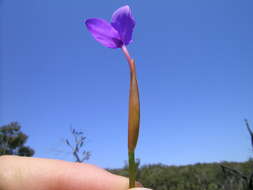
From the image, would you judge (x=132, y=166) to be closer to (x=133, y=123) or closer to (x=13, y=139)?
(x=133, y=123)

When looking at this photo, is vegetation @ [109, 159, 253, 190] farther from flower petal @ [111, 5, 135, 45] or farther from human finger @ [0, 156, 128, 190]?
flower petal @ [111, 5, 135, 45]

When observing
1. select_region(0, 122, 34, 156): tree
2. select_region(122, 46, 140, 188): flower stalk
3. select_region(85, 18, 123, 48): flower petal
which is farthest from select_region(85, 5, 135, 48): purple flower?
select_region(0, 122, 34, 156): tree

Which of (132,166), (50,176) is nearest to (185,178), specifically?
(50,176)

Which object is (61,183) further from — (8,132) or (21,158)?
(8,132)

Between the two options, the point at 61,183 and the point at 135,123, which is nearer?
the point at 135,123

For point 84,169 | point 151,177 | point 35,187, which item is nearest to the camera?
point 35,187

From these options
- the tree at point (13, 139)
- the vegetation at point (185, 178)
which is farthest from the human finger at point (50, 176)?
the tree at point (13, 139)

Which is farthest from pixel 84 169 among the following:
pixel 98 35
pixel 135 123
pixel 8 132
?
pixel 8 132

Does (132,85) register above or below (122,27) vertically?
below
